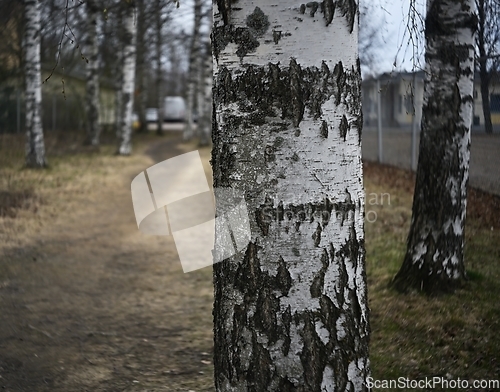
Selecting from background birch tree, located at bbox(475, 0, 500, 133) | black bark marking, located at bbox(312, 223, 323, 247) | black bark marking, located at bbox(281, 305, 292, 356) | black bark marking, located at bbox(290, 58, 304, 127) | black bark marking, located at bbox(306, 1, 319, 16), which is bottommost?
black bark marking, located at bbox(281, 305, 292, 356)

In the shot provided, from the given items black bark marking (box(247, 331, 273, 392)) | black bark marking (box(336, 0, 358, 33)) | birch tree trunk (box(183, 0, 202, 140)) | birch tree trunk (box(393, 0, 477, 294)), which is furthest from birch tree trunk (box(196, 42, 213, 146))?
black bark marking (box(247, 331, 273, 392))

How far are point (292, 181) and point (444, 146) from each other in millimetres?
3396

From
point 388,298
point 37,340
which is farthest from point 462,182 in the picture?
point 37,340

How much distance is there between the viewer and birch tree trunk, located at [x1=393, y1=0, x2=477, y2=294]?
534cm

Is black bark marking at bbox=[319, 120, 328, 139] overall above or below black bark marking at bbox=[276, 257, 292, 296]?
above

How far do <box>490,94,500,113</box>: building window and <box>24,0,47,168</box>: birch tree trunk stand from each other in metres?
10.5

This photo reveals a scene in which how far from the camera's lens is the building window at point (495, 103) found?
300 inches

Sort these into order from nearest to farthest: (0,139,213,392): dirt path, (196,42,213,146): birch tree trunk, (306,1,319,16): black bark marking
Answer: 1. (306,1,319,16): black bark marking
2. (0,139,213,392): dirt path
3. (196,42,213,146): birch tree trunk

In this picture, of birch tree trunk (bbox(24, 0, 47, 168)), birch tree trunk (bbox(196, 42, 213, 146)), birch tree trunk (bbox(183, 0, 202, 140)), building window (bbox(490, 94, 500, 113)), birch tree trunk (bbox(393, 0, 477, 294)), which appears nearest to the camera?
birch tree trunk (bbox(393, 0, 477, 294))

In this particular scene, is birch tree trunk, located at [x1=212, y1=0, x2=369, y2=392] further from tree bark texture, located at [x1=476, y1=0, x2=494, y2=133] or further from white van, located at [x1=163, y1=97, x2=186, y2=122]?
white van, located at [x1=163, y1=97, x2=186, y2=122]

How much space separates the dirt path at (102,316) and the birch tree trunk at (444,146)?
7.12 feet

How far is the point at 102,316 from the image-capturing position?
5852 millimetres

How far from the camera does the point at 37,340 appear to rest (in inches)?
200

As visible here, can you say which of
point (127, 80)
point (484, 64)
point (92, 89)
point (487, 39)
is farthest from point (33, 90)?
point (487, 39)
